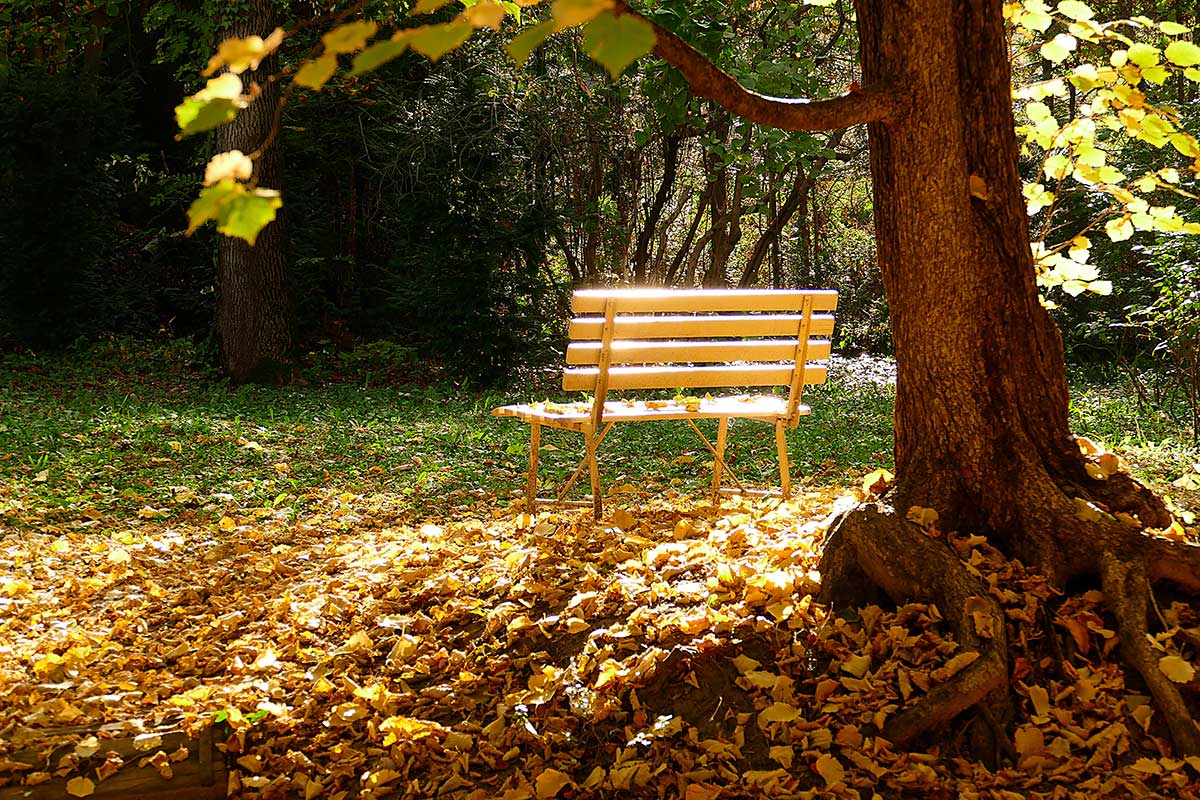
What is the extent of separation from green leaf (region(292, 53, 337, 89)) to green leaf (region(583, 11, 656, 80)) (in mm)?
364

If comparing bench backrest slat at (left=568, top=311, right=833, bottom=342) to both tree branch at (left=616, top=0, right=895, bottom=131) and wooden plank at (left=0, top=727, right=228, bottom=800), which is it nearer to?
tree branch at (left=616, top=0, right=895, bottom=131)

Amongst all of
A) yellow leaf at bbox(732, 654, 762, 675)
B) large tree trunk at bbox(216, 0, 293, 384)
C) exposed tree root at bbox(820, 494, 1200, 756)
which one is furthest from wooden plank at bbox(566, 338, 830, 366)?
large tree trunk at bbox(216, 0, 293, 384)

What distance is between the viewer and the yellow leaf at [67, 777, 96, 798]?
8.92ft

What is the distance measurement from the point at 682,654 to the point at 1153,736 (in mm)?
1214

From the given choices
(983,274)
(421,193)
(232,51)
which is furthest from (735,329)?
(421,193)

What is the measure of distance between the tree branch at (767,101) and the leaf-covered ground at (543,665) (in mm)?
1293

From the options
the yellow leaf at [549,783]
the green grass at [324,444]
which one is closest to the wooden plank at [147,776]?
the yellow leaf at [549,783]

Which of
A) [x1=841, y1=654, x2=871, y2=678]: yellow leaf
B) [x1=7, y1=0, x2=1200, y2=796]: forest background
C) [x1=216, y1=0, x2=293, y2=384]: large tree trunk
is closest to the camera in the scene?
[x1=841, y1=654, x2=871, y2=678]: yellow leaf

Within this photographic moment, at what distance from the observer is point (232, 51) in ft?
4.87

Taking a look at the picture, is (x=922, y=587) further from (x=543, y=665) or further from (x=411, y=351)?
(x=411, y=351)

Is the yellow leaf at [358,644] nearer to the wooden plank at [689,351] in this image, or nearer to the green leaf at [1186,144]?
the wooden plank at [689,351]

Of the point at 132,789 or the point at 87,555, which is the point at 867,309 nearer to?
the point at 87,555

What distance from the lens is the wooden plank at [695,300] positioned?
4961 mm

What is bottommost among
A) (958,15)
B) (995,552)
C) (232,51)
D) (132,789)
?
(132,789)
